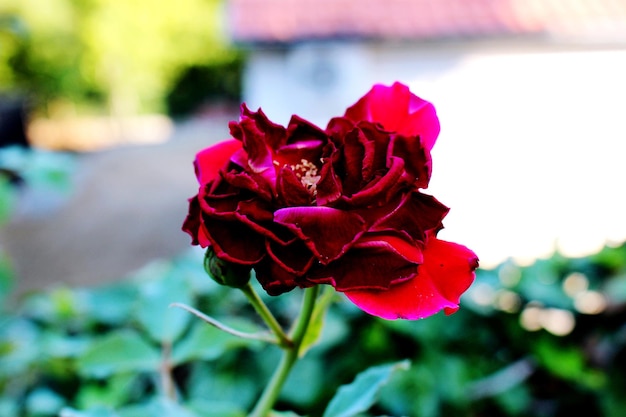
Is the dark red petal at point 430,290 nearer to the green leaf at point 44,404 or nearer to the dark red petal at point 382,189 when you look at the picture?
the dark red petal at point 382,189

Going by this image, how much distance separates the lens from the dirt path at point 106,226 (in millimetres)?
4203

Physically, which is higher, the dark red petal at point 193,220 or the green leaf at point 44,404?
the dark red petal at point 193,220

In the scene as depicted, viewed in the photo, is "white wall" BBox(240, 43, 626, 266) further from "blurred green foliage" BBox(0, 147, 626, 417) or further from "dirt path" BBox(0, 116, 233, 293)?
"dirt path" BBox(0, 116, 233, 293)

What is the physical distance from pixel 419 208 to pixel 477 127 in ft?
9.24

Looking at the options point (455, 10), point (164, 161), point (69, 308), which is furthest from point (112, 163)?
point (69, 308)

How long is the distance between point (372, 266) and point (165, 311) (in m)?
0.37

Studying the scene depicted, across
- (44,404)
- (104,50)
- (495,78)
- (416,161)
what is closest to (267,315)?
(416,161)

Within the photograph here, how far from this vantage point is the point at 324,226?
1.08ft

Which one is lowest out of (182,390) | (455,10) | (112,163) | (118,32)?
(182,390)

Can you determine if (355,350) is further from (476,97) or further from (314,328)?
(476,97)

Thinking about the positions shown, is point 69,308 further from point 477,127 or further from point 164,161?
point 164,161

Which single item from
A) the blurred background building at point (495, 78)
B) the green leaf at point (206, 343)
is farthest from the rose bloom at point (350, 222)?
the blurred background building at point (495, 78)

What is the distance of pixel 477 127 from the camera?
303 cm

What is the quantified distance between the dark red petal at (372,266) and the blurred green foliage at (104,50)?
9.80 m
